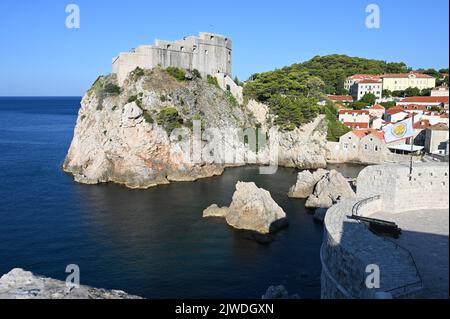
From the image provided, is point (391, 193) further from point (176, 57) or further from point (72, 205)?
→ point (176, 57)

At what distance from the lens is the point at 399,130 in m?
17.3

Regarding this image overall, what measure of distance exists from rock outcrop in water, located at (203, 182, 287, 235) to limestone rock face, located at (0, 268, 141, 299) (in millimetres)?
11914

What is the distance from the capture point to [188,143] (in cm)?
4156

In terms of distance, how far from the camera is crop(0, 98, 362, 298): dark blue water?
61.9 feet

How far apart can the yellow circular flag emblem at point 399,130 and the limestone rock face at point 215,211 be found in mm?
→ 13081

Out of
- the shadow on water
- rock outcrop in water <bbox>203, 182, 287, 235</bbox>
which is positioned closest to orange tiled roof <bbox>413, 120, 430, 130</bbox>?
the shadow on water

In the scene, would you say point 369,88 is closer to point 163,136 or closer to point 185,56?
point 185,56

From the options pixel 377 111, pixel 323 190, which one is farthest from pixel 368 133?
pixel 323 190

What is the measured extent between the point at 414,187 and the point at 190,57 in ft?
126

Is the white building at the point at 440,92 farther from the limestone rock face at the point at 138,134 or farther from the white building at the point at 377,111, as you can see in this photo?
the limestone rock face at the point at 138,134

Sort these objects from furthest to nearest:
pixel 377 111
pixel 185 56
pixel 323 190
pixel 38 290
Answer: pixel 377 111, pixel 185 56, pixel 323 190, pixel 38 290

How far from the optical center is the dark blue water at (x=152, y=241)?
18.9m

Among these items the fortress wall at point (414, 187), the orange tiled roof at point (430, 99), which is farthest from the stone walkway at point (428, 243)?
the orange tiled roof at point (430, 99)
